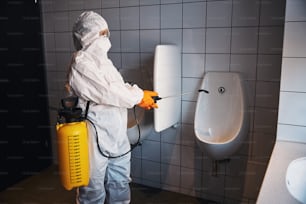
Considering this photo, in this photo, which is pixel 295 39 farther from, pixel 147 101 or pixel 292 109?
pixel 147 101

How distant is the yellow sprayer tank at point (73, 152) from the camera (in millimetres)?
1516

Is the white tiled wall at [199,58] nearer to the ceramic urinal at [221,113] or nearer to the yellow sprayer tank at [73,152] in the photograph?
the ceramic urinal at [221,113]

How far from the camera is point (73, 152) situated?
1534 mm

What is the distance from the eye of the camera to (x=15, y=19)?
8.25 ft

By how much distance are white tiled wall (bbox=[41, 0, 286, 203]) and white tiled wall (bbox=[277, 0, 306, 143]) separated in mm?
54

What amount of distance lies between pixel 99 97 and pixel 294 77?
1.04m

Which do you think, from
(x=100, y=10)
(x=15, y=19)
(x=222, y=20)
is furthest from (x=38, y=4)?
(x=222, y=20)

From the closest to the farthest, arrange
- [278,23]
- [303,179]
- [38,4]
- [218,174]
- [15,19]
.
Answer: [303,179] < [278,23] < [218,174] < [15,19] < [38,4]

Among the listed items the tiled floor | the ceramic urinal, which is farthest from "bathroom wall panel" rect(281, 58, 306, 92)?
the tiled floor

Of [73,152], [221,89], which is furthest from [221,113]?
[73,152]

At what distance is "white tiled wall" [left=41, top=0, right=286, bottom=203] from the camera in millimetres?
1935

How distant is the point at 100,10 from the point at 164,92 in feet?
3.39

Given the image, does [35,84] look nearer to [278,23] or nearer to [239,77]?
[239,77]

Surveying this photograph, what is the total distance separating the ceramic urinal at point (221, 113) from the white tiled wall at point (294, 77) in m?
0.45
